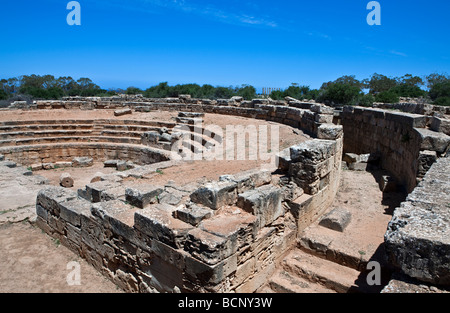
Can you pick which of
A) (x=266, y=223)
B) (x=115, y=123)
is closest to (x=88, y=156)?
(x=115, y=123)

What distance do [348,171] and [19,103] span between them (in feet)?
62.9

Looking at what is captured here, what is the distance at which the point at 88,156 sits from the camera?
47.7 ft

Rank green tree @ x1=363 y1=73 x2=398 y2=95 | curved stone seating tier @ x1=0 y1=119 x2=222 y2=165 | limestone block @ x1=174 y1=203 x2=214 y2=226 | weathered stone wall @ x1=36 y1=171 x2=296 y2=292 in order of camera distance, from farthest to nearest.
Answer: green tree @ x1=363 y1=73 x2=398 y2=95 < curved stone seating tier @ x1=0 y1=119 x2=222 y2=165 < limestone block @ x1=174 y1=203 x2=214 y2=226 < weathered stone wall @ x1=36 y1=171 x2=296 y2=292

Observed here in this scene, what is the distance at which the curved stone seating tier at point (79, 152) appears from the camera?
42.6 ft

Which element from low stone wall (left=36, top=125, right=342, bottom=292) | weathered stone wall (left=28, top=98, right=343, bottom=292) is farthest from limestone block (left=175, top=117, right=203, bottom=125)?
low stone wall (left=36, top=125, right=342, bottom=292)

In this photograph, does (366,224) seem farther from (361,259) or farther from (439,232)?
(439,232)

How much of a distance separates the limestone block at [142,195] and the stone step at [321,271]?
9.23ft

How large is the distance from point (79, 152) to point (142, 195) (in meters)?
10.5

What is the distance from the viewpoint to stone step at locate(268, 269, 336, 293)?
5.30 meters

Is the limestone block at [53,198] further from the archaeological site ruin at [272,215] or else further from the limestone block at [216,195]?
the limestone block at [216,195]

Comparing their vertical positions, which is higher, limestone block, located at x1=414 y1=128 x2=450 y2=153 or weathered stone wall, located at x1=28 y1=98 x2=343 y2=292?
limestone block, located at x1=414 y1=128 x2=450 y2=153

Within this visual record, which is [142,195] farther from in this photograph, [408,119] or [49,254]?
[408,119]

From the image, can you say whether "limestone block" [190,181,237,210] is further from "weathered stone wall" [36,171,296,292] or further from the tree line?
the tree line

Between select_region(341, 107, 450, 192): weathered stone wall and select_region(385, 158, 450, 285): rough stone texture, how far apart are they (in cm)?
389
